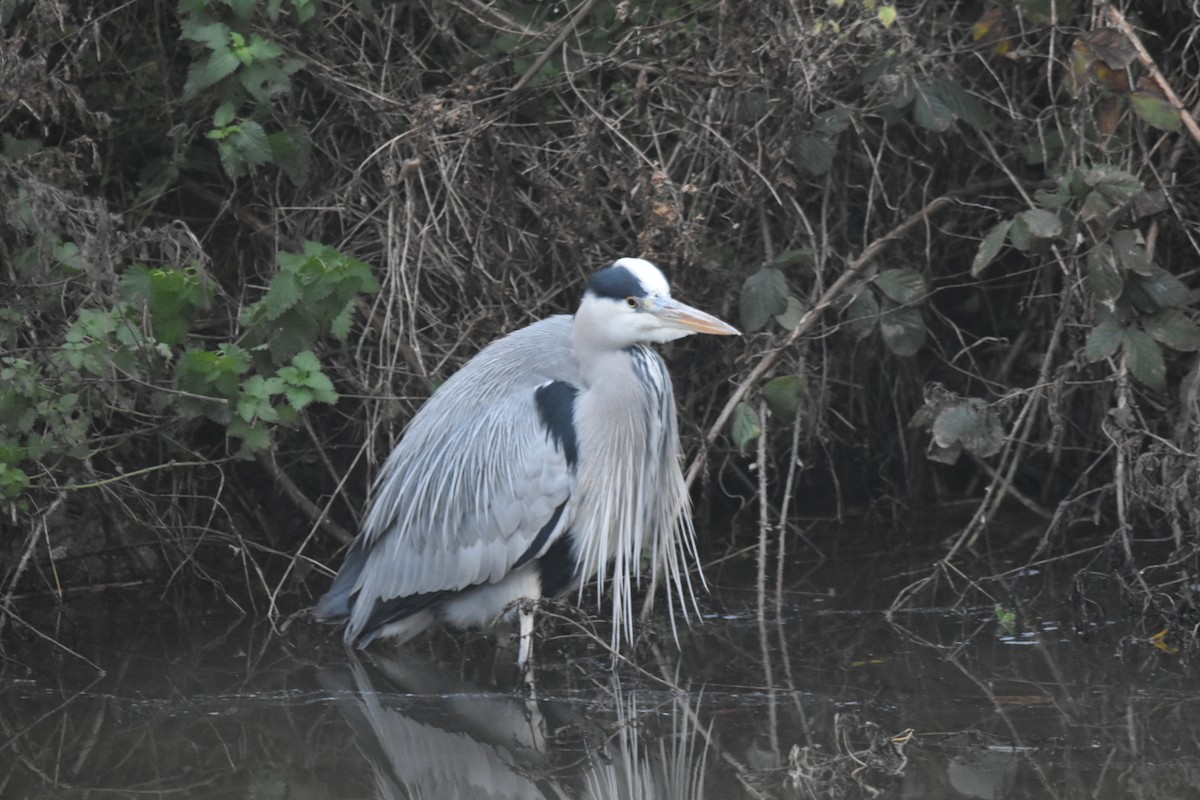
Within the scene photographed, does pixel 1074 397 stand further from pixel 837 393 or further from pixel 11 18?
pixel 11 18

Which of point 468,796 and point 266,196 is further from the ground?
point 266,196

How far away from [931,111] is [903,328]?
2.14 ft

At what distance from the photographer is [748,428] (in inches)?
165

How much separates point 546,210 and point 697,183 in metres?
0.50

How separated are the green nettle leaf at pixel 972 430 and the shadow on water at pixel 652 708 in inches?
19.2

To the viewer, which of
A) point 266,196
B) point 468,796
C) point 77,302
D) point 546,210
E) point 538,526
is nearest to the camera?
point 468,796

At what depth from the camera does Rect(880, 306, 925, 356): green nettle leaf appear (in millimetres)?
4574

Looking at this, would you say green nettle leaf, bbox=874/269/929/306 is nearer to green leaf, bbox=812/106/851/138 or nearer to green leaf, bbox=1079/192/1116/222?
green leaf, bbox=812/106/851/138

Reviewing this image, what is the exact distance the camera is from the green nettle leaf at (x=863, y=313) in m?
4.54

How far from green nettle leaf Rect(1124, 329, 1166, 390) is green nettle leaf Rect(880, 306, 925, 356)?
70cm

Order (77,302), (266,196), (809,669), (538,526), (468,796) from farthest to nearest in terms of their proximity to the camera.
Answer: (266,196) < (77,302) < (538,526) < (809,669) < (468,796)

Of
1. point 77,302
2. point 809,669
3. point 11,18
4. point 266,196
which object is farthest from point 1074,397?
point 11,18

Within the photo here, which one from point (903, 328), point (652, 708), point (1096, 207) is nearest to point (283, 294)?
point (652, 708)

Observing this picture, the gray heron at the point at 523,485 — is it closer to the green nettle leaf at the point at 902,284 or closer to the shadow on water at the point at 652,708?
the shadow on water at the point at 652,708
